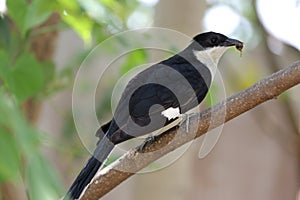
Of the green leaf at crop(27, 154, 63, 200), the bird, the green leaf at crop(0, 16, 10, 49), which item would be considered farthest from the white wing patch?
the green leaf at crop(27, 154, 63, 200)

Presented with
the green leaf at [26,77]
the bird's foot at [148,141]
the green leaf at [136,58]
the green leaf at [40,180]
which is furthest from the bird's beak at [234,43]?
the green leaf at [40,180]

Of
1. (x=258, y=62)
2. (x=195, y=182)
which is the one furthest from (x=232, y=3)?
(x=195, y=182)

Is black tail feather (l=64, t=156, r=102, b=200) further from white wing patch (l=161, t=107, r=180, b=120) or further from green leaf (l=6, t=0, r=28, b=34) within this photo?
green leaf (l=6, t=0, r=28, b=34)

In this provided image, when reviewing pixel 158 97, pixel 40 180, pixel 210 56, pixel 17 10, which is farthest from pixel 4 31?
pixel 40 180

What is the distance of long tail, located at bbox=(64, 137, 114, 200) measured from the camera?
112cm

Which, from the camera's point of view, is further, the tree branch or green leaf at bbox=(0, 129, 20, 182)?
the tree branch

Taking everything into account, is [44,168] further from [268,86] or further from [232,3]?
[232,3]

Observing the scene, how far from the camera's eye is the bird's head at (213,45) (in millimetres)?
1437

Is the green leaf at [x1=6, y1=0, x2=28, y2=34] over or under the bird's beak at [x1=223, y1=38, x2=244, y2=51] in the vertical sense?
over

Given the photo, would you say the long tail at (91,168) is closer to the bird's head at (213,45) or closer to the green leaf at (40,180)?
the bird's head at (213,45)

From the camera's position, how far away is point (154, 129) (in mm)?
1245

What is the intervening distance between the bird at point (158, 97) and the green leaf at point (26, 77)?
6.1 inches

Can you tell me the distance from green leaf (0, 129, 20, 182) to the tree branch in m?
0.42

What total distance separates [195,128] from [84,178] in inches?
8.3
